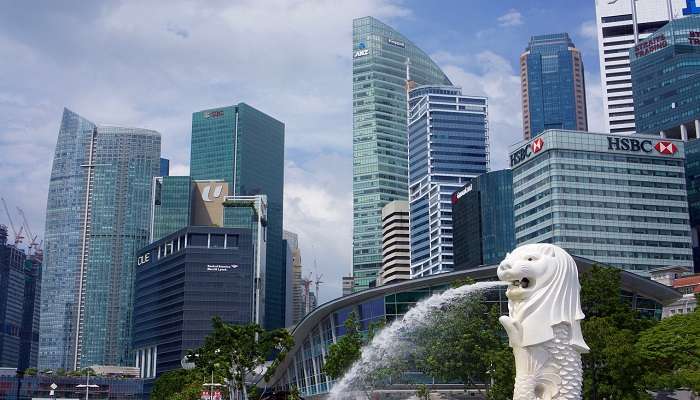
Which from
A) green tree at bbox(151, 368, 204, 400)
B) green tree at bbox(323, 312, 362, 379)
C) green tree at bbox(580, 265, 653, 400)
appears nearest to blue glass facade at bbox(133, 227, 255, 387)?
green tree at bbox(151, 368, 204, 400)

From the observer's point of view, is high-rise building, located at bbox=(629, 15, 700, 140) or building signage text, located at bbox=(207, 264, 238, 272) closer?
high-rise building, located at bbox=(629, 15, 700, 140)

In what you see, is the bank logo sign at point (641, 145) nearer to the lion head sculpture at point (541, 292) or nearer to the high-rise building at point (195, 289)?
the high-rise building at point (195, 289)

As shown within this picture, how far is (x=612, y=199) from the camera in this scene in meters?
138

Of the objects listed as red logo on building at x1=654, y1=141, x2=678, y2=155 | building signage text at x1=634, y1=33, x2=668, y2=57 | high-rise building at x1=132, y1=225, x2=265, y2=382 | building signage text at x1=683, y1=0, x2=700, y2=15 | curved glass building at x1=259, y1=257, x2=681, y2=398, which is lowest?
curved glass building at x1=259, y1=257, x2=681, y2=398

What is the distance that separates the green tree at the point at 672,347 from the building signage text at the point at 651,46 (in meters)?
127

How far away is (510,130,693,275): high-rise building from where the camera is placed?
444ft

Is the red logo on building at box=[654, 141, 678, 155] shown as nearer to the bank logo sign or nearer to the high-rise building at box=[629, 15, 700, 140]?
the bank logo sign

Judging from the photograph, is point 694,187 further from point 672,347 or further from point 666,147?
point 672,347

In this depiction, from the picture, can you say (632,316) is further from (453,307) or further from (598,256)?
(598,256)

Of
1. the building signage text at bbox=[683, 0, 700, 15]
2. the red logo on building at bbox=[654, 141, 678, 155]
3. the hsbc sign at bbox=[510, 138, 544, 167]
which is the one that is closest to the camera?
the hsbc sign at bbox=[510, 138, 544, 167]

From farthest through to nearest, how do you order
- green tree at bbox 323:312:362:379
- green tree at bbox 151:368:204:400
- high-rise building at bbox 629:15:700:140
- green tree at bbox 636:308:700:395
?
1. high-rise building at bbox 629:15:700:140
2. green tree at bbox 151:368:204:400
3. green tree at bbox 323:312:362:379
4. green tree at bbox 636:308:700:395

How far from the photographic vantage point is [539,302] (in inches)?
1124

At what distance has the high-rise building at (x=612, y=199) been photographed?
13525cm

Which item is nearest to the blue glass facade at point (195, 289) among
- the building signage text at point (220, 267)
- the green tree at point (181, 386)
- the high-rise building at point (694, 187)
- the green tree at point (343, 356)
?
the building signage text at point (220, 267)
